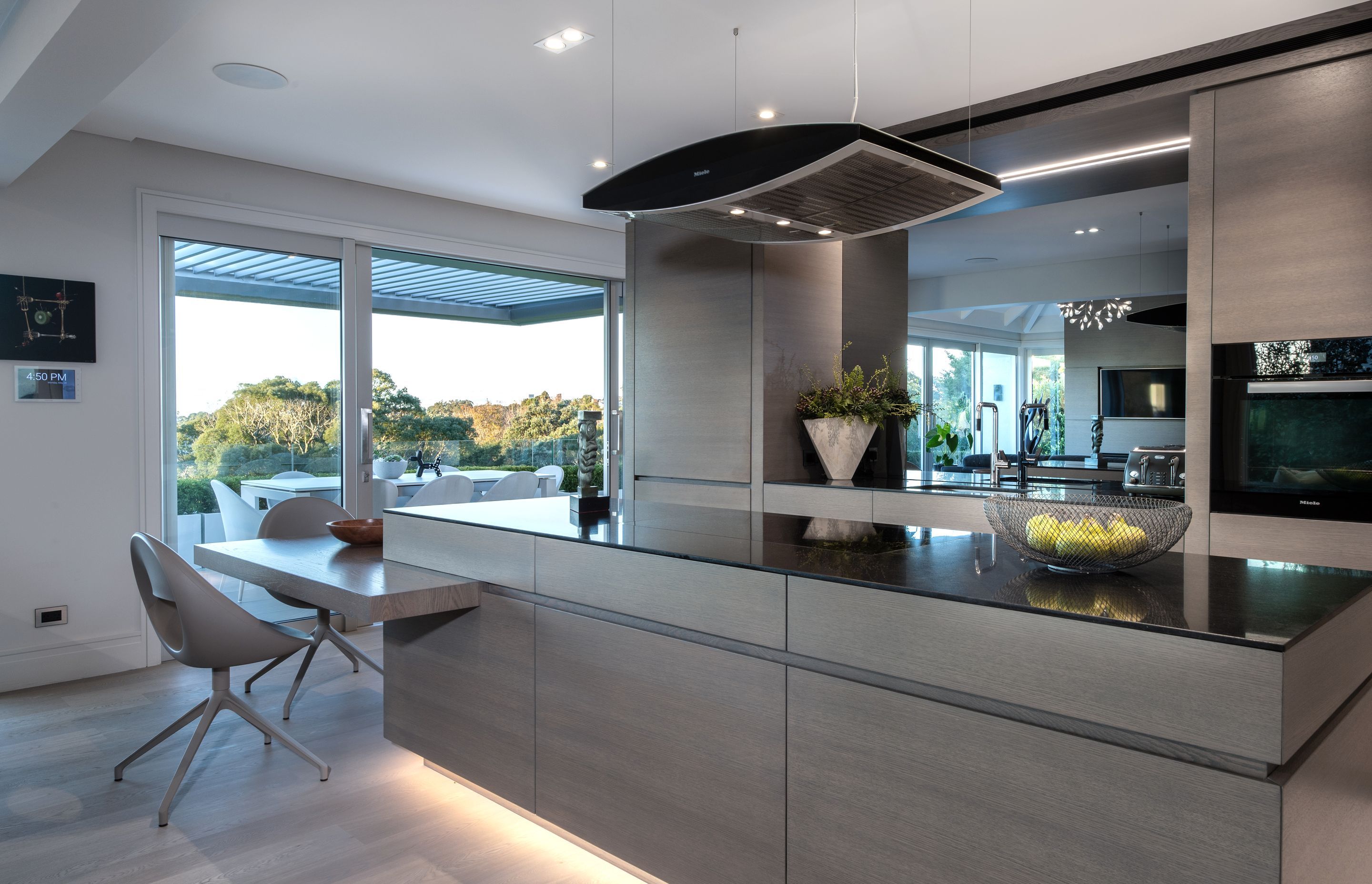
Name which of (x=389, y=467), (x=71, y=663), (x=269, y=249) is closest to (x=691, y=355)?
(x=389, y=467)

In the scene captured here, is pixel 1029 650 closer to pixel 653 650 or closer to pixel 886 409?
pixel 653 650

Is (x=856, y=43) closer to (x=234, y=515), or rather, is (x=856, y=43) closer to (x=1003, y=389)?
(x=234, y=515)

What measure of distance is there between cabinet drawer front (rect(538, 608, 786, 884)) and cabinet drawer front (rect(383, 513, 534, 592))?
184 millimetres

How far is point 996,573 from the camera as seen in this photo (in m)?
1.70

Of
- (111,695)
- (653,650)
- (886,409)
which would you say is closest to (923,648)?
(653,650)

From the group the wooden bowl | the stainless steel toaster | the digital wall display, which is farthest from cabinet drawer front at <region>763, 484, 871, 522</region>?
the digital wall display

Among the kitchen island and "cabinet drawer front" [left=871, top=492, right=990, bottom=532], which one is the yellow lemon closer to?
the kitchen island

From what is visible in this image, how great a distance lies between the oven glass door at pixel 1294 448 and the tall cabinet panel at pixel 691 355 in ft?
6.44

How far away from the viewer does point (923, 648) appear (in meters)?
1.53

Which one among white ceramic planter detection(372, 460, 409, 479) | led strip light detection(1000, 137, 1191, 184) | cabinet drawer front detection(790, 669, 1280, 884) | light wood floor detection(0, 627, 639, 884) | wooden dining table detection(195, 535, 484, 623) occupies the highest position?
led strip light detection(1000, 137, 1191, 184)

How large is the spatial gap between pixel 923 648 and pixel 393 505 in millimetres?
4471

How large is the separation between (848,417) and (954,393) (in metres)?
6.71

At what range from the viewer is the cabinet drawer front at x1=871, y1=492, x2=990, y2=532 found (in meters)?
3.26

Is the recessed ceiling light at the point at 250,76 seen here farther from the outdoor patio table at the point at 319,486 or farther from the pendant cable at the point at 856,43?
the pendant cable at the point at 856,43
